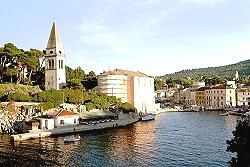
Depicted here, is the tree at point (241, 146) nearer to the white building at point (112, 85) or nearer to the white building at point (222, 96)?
the white building at point (112, 85)

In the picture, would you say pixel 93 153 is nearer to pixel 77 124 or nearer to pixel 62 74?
pixel 77 124

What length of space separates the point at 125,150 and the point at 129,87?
1836 inches

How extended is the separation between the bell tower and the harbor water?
21.1m

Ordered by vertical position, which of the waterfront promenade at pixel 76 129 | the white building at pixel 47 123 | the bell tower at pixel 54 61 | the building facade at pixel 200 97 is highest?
the bell tower at pixel 54 61

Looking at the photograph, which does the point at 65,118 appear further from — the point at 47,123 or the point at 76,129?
the point at 47,123

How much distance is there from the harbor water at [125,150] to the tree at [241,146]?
1151 cm

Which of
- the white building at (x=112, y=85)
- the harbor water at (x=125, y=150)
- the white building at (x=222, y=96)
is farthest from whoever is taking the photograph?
the white building at (x=222, y=96)

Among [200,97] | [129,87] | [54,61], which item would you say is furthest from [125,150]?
[200,97]

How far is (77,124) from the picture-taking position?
2072 inches

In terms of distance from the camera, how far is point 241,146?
57.7ft

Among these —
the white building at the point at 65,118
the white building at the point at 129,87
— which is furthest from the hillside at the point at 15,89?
the white building at the point at 129,87

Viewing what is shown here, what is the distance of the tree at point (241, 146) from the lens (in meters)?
16.6

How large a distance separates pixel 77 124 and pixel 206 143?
20.2 m

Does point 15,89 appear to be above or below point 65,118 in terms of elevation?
above
